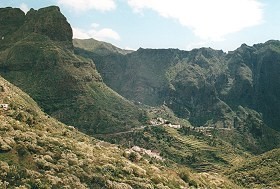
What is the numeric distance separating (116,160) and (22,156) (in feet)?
80.8

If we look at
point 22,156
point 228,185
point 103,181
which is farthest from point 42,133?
point 228,185

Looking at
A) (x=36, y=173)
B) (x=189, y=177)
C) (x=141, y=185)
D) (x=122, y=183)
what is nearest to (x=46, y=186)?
(x=36, y=173)

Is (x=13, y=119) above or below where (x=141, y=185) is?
above

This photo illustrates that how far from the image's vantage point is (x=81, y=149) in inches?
3994

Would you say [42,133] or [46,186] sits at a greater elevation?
[42,133]

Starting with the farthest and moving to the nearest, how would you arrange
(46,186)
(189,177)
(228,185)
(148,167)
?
1. (228,185)
2. (189,177)
3. (148,167)
4. (46,186)

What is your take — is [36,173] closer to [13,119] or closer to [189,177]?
[13,119]

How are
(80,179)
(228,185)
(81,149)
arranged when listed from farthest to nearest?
(228,185), (81,149), (80,179)

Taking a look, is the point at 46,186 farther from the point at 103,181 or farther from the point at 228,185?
the point at 228,185

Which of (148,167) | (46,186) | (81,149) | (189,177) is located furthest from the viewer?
(189,177)

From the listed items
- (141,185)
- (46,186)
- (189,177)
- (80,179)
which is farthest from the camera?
(189,177)

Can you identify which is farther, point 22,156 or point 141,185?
point 141,185

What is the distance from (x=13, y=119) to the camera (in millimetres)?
104375

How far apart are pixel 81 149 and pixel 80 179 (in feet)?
53.5
